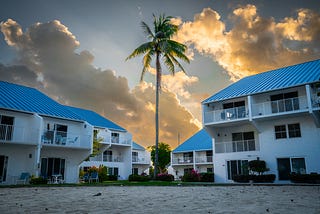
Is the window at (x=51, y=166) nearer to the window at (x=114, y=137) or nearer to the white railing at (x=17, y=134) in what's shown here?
the white railing at (x=17, y=134)

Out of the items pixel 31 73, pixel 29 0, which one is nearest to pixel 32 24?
pixel 29 0

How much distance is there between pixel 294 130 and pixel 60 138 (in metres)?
19.7

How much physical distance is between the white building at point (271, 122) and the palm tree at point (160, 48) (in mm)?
5262

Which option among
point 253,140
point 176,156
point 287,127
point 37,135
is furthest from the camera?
point 176,156

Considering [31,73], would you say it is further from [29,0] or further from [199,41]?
[199,41]

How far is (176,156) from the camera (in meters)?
46.2

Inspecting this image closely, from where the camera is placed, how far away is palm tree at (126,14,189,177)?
27.1 m

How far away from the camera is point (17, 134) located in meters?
21.2

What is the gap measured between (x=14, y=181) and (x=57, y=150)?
469 centimetres

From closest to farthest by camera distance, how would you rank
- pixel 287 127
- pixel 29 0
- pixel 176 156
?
pixel 29 0
pixel 287 127
pixel 176 156

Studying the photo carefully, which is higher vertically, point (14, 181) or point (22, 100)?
point (22, 100)

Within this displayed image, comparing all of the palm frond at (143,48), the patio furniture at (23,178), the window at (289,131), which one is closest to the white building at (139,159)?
the palm frond at (143,48)

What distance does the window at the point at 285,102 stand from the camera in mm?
22484

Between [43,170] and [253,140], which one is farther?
[253,140]
